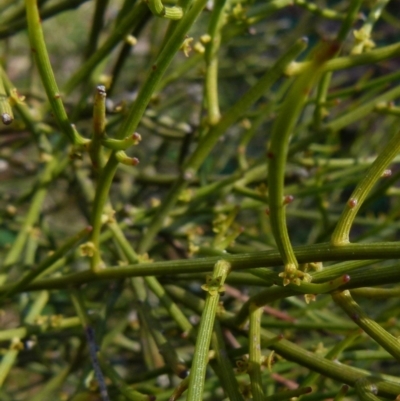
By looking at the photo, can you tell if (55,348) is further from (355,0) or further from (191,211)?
(355,0)

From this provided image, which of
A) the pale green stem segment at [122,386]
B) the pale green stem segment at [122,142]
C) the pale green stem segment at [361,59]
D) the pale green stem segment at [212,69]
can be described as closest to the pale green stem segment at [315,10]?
the pale green stem segment at [212,69]

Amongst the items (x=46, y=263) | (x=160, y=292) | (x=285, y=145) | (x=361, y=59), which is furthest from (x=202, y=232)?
(x=285, y=145)

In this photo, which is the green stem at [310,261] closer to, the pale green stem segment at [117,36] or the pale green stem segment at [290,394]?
the pale green stem segment at [290,394]

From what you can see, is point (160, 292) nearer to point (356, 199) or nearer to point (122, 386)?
point (122, 386)

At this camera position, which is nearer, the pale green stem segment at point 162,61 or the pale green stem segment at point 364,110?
the pale green stem segment at point 162,61

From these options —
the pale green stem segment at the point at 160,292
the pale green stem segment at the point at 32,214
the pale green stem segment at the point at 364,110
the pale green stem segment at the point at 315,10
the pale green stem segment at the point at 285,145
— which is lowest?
the pale green stem segment at the point at 285,145

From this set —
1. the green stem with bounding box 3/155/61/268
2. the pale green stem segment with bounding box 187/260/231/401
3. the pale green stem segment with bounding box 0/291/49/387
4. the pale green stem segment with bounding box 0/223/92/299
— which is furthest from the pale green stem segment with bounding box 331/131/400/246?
the green stem with bounding box 3/155/61/268

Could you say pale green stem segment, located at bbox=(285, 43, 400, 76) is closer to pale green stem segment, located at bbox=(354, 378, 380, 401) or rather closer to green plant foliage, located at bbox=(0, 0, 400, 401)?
green plant foliage, located at bbox=(0, 0, 400, 401)
